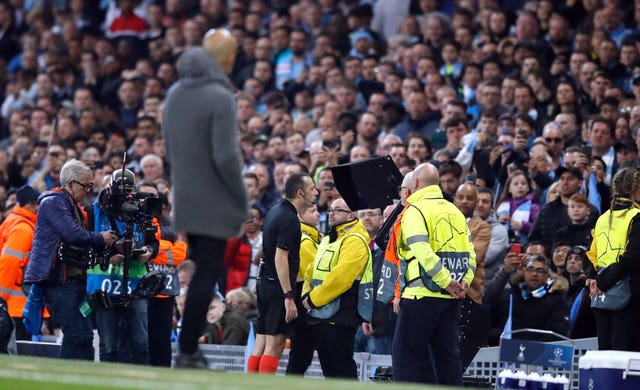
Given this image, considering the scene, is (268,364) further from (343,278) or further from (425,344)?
(425,344)

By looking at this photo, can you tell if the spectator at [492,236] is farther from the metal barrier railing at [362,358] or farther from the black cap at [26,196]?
the black cap at [26,196]

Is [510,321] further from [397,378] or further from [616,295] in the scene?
[397,378]

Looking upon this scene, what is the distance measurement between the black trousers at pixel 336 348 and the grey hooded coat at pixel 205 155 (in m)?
2.98

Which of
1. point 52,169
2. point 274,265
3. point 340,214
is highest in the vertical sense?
point 52,169

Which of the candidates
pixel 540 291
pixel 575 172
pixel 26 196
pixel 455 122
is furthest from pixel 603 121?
pixel 26 196

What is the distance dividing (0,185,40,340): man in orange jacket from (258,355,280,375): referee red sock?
313 centimetres

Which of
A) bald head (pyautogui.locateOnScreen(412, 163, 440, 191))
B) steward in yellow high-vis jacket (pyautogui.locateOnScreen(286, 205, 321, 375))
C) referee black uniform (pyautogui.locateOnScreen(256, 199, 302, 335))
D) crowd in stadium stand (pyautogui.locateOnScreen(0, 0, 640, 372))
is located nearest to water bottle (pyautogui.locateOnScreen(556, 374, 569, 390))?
bald head (pyautogui.locateOnScreen(412, 163, 440, 191))

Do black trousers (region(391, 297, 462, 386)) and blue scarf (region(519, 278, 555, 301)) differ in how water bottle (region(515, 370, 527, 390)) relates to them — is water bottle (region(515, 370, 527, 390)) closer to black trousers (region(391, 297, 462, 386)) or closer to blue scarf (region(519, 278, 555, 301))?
black trousers (region(391, 297, 462, 386))

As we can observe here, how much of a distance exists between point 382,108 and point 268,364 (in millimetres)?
5906

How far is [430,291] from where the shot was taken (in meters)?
10.2

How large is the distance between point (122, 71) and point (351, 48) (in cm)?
448

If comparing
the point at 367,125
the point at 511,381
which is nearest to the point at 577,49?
the point at 367,125

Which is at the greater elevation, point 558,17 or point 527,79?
point 558,17

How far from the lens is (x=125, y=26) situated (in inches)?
910
